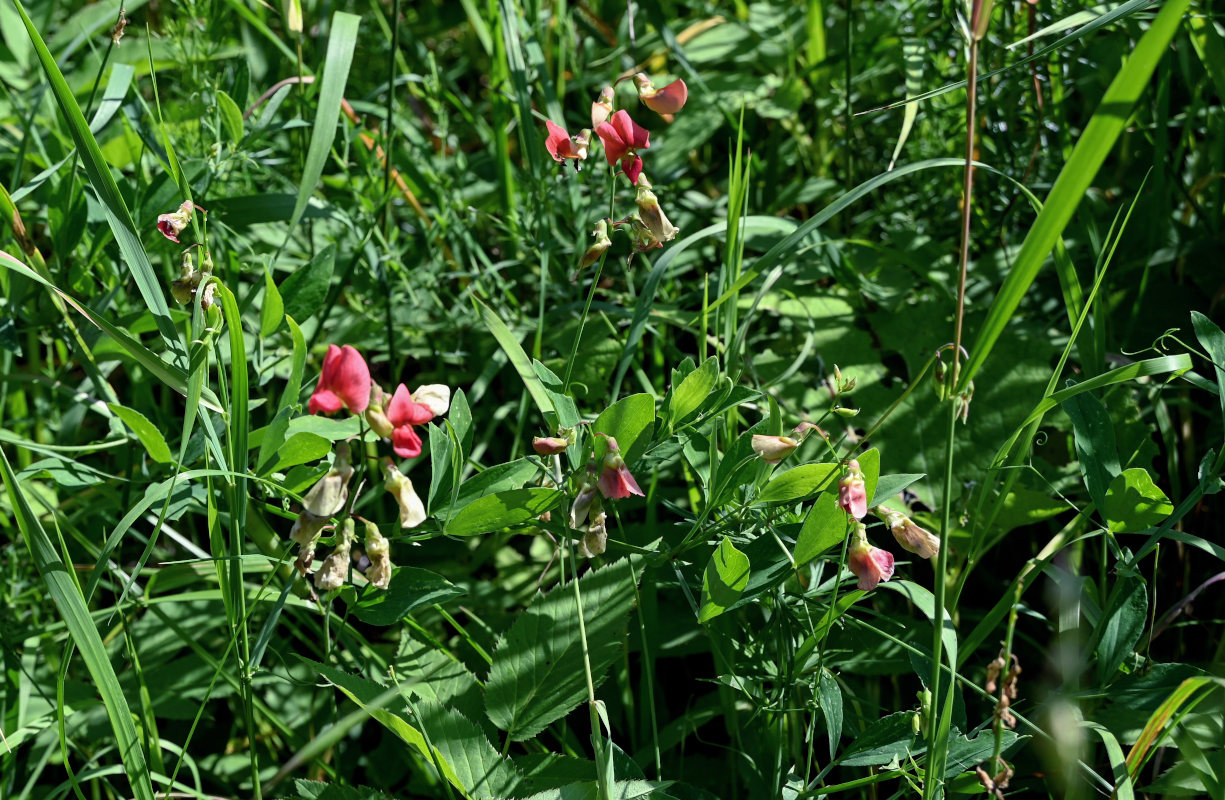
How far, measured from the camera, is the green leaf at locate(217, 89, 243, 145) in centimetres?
150

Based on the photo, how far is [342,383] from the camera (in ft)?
2.98

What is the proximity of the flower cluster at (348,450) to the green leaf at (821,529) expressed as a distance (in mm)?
383

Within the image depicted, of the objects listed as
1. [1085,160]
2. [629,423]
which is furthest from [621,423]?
[1085,160]

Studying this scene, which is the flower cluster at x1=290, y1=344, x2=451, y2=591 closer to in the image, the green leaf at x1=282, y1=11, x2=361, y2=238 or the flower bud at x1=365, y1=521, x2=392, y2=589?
the flower bud at x1=365, y1=521, x2=392, y2=589

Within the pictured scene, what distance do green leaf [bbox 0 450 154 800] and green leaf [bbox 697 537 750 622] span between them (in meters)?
0.60

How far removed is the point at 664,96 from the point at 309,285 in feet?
1.79

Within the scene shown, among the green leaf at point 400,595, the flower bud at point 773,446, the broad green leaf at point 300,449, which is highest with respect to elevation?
the broad green leaf at point 300,449

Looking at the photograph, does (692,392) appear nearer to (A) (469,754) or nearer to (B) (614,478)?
(B) (614,478)

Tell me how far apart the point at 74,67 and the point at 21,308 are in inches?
A: 42.7

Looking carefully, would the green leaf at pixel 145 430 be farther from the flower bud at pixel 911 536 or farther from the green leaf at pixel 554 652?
the flower bud at pixel 911 536

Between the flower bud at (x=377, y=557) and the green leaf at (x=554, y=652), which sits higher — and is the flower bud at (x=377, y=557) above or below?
above

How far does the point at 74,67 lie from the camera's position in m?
2.27

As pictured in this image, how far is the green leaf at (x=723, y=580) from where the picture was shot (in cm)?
103

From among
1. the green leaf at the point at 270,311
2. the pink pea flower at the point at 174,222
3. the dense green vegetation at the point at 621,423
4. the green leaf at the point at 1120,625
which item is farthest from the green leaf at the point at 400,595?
the green leaf at the point at 1120,625
